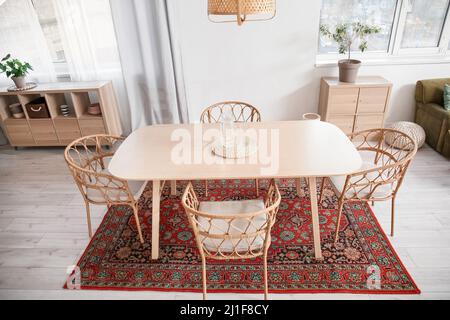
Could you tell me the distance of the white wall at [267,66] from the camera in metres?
3.34

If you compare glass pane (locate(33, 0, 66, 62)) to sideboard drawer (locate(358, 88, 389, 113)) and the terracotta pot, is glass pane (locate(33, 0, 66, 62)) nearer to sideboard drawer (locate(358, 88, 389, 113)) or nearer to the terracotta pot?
the terracotta pot

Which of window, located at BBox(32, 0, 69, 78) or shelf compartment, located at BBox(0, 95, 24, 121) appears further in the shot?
shelf compartment, located at BBox(0, 95, 24, 121)

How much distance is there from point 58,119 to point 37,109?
0.24 metres

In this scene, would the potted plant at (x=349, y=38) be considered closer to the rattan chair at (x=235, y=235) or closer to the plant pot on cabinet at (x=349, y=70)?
the plant pot on cabinet at (x=349, y=70)

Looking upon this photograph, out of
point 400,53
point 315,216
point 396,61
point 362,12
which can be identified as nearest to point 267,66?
point 362,12

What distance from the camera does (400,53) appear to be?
3.58 m

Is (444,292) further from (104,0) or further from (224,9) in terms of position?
(104,0)

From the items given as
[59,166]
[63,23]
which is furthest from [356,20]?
[59,166]

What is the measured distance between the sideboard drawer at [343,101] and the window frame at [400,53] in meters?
0.43

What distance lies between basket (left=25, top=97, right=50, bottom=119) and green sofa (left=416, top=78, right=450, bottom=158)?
13.7 feet

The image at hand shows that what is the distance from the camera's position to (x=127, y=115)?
3889 millimetres

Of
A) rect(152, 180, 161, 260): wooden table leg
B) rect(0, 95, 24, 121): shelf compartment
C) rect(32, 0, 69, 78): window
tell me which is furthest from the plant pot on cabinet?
rect(0, 95, 24, 121): shelf compartment

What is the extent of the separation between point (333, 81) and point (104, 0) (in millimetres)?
2614

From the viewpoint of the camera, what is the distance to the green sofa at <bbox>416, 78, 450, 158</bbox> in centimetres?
316
